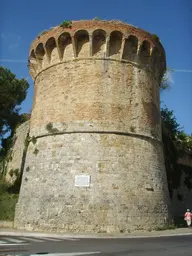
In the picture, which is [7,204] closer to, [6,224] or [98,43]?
[6,224]

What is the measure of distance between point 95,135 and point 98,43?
4384mm

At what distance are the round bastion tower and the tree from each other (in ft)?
23.2

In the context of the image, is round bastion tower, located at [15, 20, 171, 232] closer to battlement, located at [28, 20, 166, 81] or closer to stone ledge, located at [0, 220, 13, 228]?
battlement, located at [28, 20, 166, 81]

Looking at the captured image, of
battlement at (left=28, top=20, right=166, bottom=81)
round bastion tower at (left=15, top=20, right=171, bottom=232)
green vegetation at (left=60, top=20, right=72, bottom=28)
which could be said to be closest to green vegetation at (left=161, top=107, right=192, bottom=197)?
round bastion tower at (left=15, top=20, right=171, bottom=232)

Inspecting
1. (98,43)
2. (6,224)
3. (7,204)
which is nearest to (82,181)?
(6,224)

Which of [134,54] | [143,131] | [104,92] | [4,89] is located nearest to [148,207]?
[143,131]

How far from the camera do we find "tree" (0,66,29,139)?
2116cm

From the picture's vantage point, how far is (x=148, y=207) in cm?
1214

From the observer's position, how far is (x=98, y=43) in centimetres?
1369

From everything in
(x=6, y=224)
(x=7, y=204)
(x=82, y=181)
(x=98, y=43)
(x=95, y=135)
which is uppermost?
(x=98, y=43)

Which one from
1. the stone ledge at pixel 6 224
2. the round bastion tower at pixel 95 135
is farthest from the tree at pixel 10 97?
the stone ledge at pixel 6 224

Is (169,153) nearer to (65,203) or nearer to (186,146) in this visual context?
(186,146)

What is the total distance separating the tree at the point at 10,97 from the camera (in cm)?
2116

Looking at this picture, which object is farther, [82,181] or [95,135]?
[95,135]
